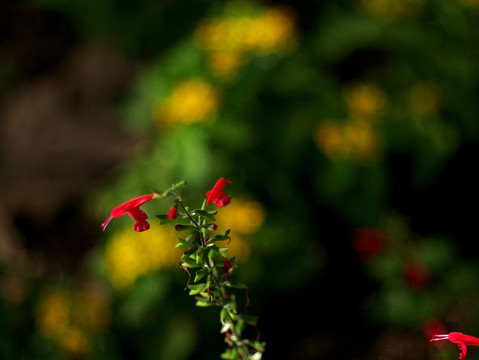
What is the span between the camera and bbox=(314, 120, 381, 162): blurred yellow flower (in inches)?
104

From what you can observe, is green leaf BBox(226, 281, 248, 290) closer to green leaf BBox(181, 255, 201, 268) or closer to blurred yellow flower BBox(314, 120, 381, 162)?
green leaf BBox(181, 255, 201, 268)

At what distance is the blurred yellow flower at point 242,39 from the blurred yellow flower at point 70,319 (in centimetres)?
114

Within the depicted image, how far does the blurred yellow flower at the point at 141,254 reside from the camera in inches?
85.6

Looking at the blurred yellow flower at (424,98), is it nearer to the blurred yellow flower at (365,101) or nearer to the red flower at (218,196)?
the blurred yellow flower at (365,101)

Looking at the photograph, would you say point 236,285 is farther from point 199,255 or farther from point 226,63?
point 226,63

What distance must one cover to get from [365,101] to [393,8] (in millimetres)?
673

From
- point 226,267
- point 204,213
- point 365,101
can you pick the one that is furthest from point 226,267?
point 365,101

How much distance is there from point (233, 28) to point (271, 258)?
1.10m

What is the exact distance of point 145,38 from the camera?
4555mm

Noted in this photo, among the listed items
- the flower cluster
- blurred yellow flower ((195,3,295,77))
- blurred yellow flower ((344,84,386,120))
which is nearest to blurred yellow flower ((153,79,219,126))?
blurred yellow flower ((195,3,295,77))

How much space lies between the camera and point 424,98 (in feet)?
10.1

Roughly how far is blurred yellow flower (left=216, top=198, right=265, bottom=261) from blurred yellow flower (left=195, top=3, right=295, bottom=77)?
2.03 ft

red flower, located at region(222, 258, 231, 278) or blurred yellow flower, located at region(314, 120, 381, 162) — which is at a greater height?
blurred yellow flower, located at region(314, 120, 381, 162)

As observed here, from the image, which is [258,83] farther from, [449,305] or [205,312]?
[449,305]
